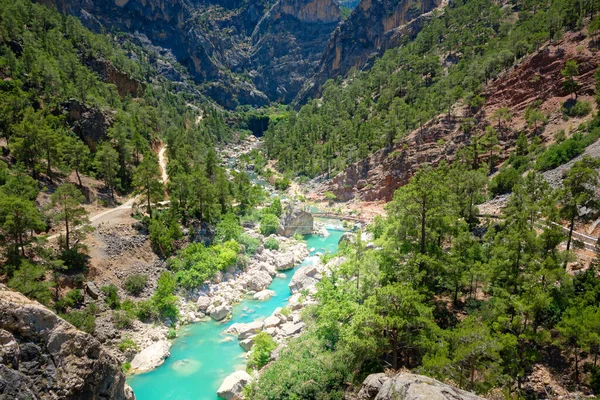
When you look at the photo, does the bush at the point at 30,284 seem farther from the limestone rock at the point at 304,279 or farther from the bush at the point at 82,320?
the limestone rock at the point at 304,279

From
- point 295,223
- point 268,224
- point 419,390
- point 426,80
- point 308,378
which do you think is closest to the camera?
point 419,390

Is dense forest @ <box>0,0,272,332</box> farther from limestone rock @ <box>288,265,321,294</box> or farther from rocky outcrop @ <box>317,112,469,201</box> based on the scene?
rocky outcrop @ <box>317,112,469,201</box>

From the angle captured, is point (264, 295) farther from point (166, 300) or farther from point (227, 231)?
point (227, 231)

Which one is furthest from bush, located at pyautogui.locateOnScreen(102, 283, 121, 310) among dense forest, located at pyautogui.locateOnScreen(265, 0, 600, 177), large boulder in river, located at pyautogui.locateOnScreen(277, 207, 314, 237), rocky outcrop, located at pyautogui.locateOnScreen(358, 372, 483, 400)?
dense forest, located at pyautogui.locateOnScreen(265, 0, 600, 177)

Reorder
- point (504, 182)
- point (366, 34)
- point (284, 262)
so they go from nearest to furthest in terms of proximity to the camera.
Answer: point (504, 182) → point (284, 262) → point (366, 34)

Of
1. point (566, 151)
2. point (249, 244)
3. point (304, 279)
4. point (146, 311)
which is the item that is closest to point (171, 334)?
point (146, 311)
